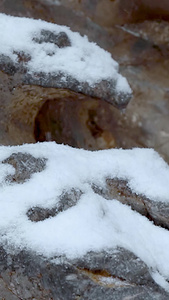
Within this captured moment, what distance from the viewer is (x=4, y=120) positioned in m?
1.42

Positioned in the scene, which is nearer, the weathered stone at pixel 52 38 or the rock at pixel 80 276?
the rock at pixel 80 276

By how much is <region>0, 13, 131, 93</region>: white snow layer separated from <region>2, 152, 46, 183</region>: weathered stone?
264mm

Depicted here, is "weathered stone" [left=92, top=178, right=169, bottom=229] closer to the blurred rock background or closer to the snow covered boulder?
the snow covered boulder

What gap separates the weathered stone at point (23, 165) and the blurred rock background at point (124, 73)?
373mm

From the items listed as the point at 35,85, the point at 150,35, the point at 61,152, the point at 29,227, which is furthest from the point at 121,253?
the point at 150,35

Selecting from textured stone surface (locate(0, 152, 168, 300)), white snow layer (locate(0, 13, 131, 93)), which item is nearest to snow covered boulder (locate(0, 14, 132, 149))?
white snow layer (locate(0, 13, 131, 93))

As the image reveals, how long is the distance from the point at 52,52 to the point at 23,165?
1.20 feet

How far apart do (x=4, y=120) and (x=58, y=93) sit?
0.19 metres

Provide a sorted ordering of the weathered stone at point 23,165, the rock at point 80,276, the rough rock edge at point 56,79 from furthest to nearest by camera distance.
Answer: the rough rock edge at point 56,79, the weathered stone at point 23,165, the rock at point 80,276

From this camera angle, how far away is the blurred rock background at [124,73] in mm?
1593

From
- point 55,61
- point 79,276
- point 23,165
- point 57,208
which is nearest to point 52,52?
point 55,61

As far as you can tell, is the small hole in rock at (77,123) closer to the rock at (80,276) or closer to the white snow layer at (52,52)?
the white snow layer at (52,52)

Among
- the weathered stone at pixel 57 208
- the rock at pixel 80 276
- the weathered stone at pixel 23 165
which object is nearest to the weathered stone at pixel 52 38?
the weathered stone at pixel 23 165

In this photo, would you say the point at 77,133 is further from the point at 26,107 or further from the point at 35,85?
the point at 35,85
